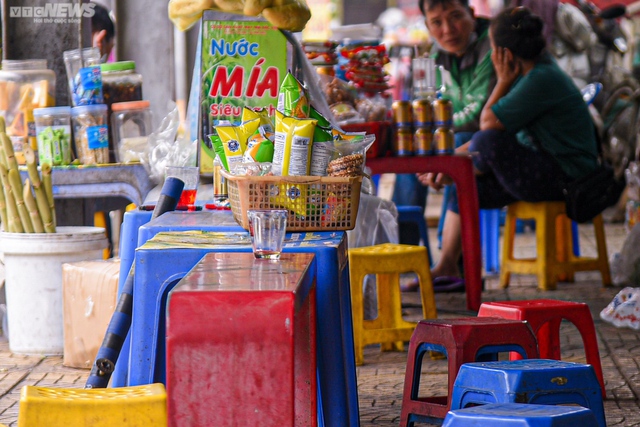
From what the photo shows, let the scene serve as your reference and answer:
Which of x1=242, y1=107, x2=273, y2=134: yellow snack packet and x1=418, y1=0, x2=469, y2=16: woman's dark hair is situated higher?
x1=418, y1=0, x2=469, y2=16: woman's dark hair

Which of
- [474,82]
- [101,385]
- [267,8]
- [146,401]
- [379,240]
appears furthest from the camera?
[474,82]

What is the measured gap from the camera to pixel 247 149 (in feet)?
9.00

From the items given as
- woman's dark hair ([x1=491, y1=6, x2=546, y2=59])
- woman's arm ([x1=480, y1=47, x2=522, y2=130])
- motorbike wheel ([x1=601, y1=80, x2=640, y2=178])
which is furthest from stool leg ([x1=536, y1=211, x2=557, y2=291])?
motorbike wheel ([x1=601, y1=80, x2=640, y2=178])

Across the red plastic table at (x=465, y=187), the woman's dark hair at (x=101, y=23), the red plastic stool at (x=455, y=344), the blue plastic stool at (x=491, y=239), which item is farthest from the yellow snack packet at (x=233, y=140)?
the blue plastic stool at (x=491, y=239)

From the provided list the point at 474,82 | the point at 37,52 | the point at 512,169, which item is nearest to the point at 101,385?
the point at 37,52

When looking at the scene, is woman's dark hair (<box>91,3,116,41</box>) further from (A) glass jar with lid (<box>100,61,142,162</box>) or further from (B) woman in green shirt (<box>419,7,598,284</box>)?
(B) woman in green shirt (<box>419,7,598,284</box>)

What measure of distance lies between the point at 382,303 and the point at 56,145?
173 centimetres

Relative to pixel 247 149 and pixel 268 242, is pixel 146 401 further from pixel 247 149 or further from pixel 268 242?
pixel 247 149

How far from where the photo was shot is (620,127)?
32.2ft

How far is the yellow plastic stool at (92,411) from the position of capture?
1.79m

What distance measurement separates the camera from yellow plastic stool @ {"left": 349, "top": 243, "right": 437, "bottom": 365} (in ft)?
13.3

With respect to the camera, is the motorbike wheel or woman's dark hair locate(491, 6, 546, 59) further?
the motorbike wheel

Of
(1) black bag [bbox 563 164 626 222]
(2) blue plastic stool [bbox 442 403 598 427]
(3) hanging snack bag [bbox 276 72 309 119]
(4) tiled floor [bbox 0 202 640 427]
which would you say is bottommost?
(4) tiled floor [bbox 0 202 640 427]

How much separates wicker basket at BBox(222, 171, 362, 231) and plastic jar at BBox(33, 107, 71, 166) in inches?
85.6
